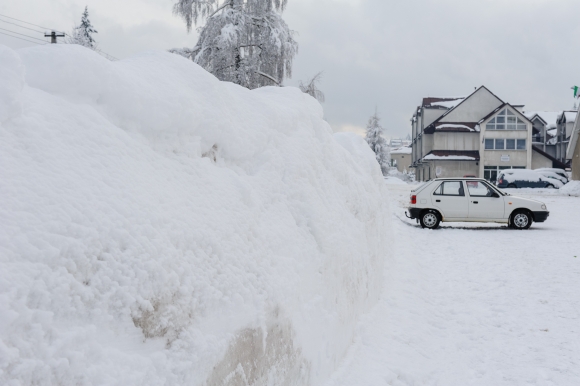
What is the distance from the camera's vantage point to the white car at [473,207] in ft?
44.6

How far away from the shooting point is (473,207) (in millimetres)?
13688

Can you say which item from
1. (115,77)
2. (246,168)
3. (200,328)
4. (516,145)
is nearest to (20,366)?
(200,328)

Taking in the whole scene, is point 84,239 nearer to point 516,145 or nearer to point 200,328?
point 200,328

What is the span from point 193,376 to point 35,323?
2.37 ft

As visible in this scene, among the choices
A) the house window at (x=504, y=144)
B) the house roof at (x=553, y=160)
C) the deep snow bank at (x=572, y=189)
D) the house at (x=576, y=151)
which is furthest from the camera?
the house roof at (x=553, y=160)

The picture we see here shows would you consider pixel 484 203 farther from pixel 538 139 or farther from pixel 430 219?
pixel 538 139

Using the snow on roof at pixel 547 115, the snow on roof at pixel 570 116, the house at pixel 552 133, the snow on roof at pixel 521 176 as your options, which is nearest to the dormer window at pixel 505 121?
the snow on roof at pixel 521 176

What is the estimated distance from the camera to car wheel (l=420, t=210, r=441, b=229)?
13523 millimetres

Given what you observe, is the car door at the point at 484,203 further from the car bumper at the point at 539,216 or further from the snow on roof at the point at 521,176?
the snow on roof at the point at 521,176

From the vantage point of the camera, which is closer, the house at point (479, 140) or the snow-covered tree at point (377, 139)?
the house at point (479, 140)

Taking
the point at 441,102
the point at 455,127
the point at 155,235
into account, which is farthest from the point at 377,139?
the point at 155,235

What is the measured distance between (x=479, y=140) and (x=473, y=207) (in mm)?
35519

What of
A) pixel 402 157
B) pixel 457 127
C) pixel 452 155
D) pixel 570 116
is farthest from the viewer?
pixel 402 157

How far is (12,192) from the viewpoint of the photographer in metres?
1.84
